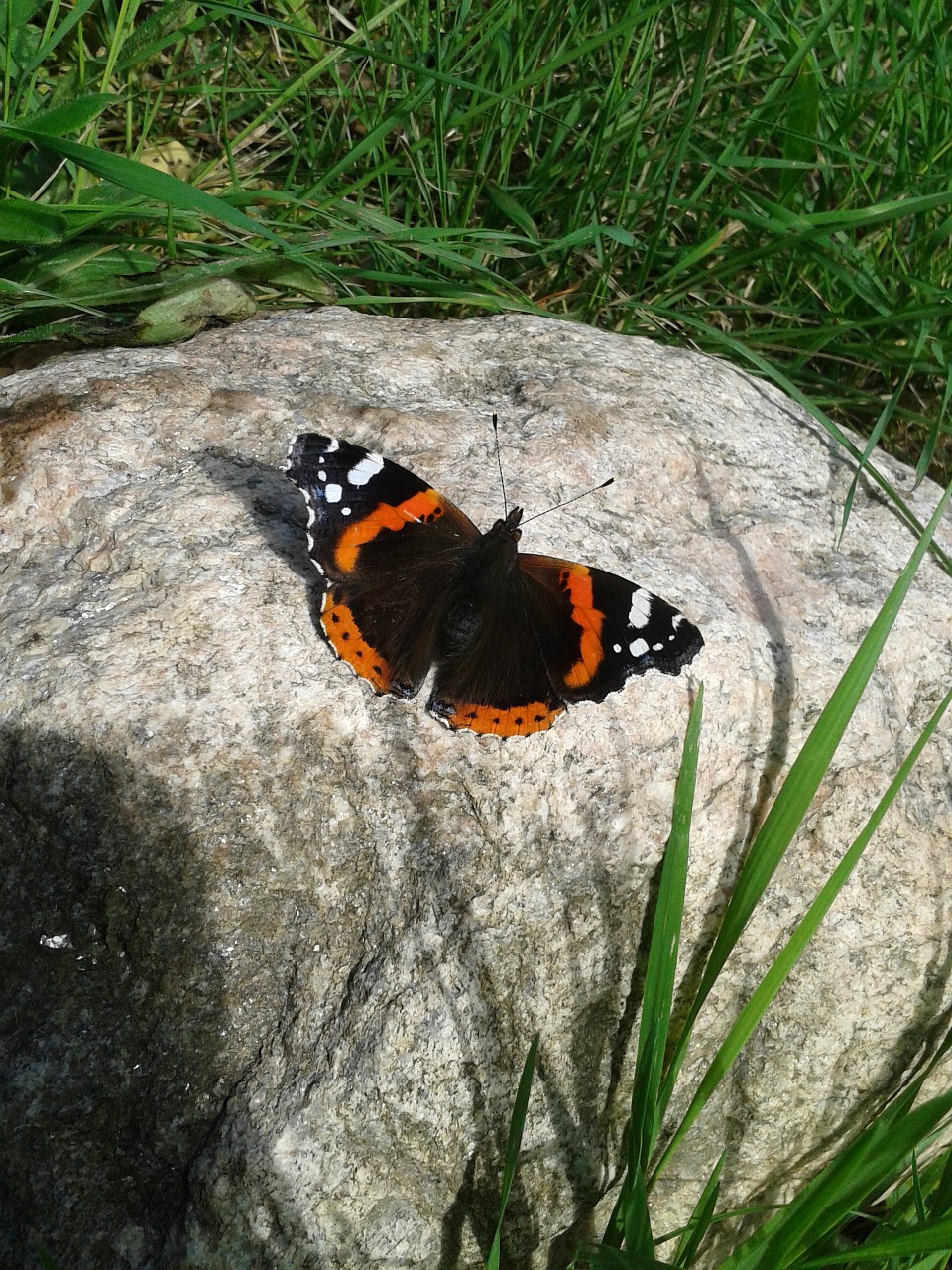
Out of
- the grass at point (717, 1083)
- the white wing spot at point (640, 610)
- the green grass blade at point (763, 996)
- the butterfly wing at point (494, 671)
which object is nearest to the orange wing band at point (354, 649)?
the butterfly wing at point (494, 671)

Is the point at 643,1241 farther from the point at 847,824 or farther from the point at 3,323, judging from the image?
the point at 3,323

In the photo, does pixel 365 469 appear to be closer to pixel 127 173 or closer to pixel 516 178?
pixel 127 173

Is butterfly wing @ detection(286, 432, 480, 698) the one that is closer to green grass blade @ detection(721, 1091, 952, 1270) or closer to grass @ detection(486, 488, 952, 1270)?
grass @ detection(486, 488, 952, 1270)

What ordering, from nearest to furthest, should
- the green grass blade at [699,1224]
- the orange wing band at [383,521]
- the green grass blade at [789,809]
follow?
the green grass blade at [699,1224] < the green grass blade at [789,809] < the orange wing band at [383,521]

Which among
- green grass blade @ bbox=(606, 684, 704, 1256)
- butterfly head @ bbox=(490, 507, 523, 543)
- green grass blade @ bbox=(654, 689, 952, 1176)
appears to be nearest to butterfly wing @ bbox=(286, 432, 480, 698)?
butterfly head @ bbox=(490, 507, 523, 543)

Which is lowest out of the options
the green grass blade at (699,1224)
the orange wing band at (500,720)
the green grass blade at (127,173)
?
the green grass blade at (699,1224)

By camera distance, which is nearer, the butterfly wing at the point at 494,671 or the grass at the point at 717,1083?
the grass at the point at 717,1083

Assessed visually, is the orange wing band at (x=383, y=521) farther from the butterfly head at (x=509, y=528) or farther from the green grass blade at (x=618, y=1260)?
the green grass blade at (x=618, y=1260)
